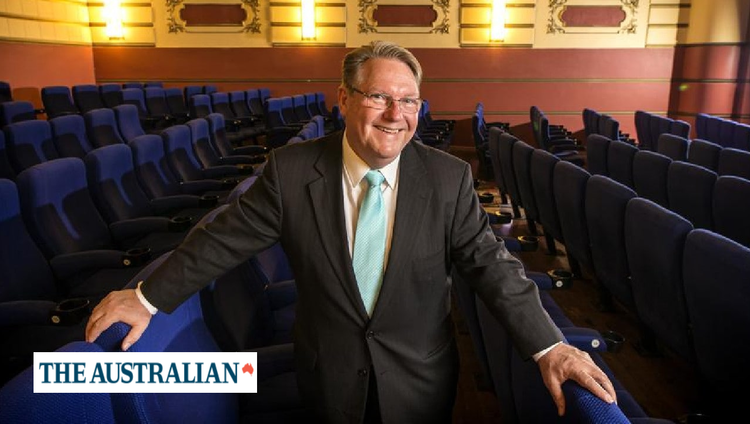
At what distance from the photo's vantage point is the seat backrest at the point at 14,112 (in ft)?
13.1

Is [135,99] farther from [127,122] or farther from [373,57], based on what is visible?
[373,57]

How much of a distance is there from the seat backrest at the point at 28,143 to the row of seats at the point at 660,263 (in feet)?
9.23

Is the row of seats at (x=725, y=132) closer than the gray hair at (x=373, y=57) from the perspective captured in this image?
No

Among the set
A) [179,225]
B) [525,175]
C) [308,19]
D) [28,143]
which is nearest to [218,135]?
[28,143]

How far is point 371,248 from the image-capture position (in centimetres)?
99

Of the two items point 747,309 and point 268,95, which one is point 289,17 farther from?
point 747,309

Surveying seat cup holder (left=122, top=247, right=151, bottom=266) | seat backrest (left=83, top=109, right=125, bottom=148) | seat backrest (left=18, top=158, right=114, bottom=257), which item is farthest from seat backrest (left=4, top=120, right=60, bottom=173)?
seat cup holder (left=122, top=247, right=151, bottom=266)

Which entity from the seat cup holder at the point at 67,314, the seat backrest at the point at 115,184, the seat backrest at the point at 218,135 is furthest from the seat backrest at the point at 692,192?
the seat backrest at the point at 218,135

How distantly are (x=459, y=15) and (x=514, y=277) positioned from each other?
6.43 meters

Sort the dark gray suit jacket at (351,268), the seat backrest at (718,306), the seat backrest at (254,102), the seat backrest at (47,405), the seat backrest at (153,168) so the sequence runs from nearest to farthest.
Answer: the seat backrest at (47,405)
the dark gray suit jacket at (351,268)
the seat backrest at (718,306)
the seat backrest at (153,168)
the seat backrest at (254,102)

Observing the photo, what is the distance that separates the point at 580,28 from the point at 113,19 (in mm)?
5818

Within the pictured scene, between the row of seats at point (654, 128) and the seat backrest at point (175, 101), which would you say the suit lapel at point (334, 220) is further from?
the seat backrest at point (175, 101)

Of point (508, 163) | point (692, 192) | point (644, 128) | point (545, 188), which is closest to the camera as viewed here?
point (692, 192)

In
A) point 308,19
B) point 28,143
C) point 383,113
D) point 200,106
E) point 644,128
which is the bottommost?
point 644,128
